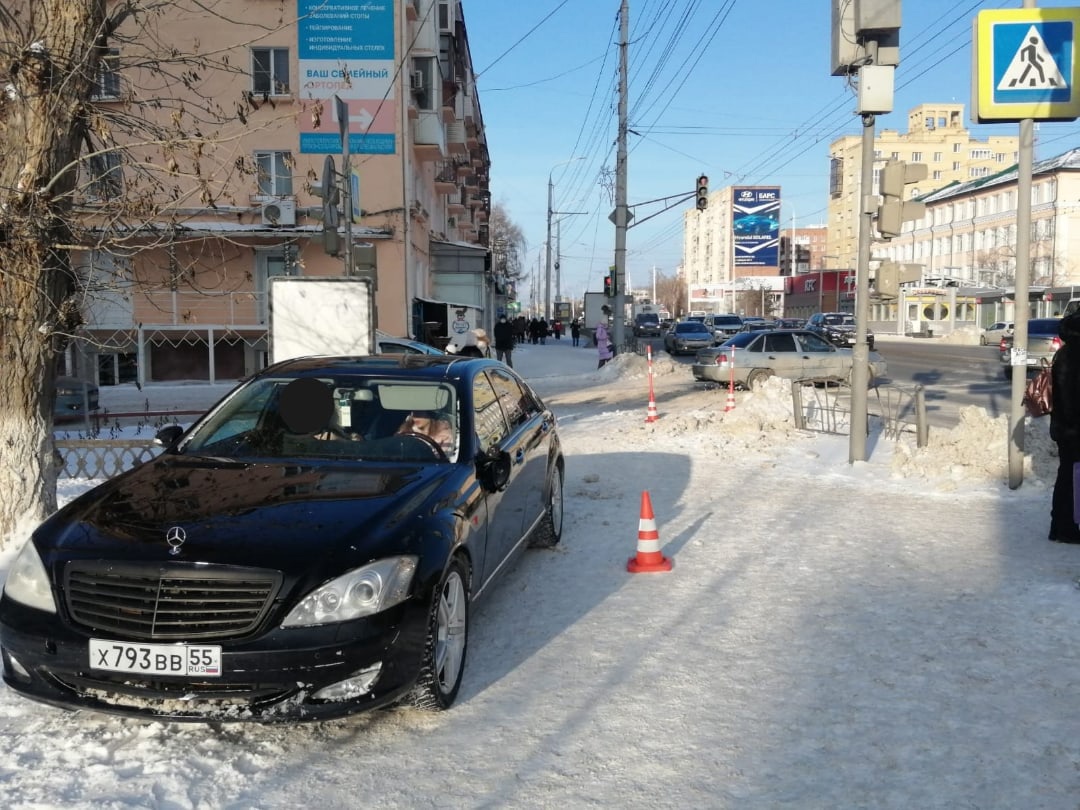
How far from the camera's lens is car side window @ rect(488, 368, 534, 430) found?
20.4 ft

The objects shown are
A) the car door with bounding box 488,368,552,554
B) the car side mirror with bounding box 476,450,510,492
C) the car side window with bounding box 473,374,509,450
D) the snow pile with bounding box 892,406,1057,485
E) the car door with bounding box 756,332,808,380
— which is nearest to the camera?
the car side mirror with bounding box 476,450,510,492

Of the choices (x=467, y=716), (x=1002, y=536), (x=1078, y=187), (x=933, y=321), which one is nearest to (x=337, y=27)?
(x=1002, y=536)

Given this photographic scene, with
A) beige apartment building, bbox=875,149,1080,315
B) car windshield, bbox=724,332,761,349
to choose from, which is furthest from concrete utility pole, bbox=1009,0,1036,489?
beige apartment building, bbox=875,149,1080,315

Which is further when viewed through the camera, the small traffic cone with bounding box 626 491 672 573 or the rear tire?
the rear tire

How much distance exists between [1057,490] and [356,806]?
583 centimetres

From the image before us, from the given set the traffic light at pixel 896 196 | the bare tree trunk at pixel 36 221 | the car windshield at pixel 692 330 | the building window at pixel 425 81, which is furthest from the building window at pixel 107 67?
the car windshield at pixel 692 330

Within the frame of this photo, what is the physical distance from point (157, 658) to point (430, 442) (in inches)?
73.9

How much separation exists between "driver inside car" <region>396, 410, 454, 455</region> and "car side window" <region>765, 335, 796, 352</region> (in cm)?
1734

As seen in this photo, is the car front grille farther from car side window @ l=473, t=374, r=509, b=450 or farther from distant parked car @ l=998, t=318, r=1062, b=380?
distant parked car @ l=998, t=318, r=1062, b=380

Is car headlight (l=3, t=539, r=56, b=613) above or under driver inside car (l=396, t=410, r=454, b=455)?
under

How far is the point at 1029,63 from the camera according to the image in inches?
338

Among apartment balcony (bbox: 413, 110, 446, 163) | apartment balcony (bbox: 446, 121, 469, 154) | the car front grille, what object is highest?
apartment balcony (bbox: 446, 121, 469, 154)

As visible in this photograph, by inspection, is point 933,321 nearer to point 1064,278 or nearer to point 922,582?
point 1064,278

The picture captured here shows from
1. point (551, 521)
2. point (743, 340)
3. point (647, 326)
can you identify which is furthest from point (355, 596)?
point (647, 326)
